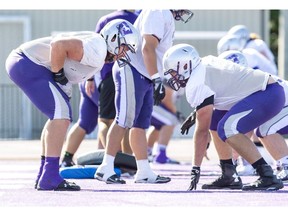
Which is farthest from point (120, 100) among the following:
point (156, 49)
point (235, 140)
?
point (235, 140)

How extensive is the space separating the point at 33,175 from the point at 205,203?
11.8 ft

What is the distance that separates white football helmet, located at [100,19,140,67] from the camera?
26.7 feet

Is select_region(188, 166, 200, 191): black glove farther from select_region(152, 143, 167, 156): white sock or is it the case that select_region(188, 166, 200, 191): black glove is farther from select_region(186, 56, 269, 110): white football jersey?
select_region(152, 143, 167, 156): white sock

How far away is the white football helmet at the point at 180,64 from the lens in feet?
25.3

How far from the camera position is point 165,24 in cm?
899

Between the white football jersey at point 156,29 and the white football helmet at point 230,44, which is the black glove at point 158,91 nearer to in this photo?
the white football jersey at point 156,29

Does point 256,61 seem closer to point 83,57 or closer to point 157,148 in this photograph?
point 157,148

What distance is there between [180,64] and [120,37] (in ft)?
2.43

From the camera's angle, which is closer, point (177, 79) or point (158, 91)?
point (177, 79)

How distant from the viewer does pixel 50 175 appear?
25.4ft

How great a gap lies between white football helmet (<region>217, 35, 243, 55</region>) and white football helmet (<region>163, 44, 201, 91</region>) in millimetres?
2839

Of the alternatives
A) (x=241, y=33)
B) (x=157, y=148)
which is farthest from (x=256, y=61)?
(x=157, y=148)

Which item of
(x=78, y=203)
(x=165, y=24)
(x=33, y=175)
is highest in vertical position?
(x=165, y=24)

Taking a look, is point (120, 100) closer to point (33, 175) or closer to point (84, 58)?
point (84, 58)
